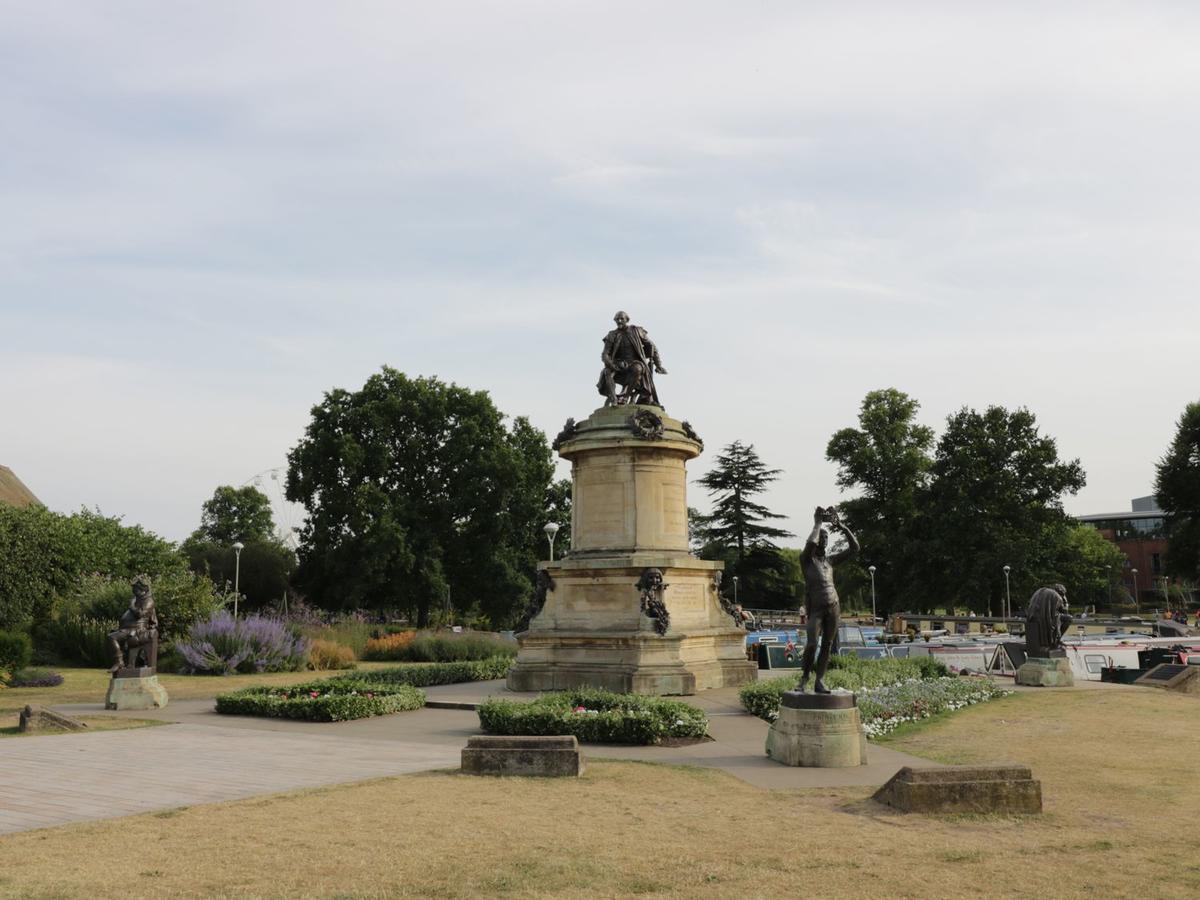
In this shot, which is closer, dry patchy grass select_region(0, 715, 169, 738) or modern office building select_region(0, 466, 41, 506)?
dry patchy grass select_region(0, 715, 169, 738)

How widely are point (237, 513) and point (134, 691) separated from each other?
7533 centimetres

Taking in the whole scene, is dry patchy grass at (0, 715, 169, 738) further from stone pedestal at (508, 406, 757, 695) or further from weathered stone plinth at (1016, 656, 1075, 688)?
weathered stone plinth at (1016, 656, 1075, 688)

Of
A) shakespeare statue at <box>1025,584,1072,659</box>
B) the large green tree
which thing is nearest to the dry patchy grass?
shakespeare statue at <box>1025,584,1072,659</box>

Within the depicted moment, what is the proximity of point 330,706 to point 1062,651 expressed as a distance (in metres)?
15.0

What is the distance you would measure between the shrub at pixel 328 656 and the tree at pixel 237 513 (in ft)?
204

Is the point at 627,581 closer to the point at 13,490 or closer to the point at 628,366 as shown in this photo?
the point at 628,366

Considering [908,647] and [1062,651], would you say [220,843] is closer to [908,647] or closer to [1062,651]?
[1062,651]

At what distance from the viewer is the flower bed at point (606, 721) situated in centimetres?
1280

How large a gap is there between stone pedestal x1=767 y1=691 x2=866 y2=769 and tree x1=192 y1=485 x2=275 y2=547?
82.4 metres

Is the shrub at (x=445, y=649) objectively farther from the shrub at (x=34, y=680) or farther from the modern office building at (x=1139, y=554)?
the modern office building at (x=1139, y=554)

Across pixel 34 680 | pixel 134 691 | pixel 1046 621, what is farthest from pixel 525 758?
pixel 34 680

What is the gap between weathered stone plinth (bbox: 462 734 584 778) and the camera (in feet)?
33.7

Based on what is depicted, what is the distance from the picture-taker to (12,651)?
22578 millimetres

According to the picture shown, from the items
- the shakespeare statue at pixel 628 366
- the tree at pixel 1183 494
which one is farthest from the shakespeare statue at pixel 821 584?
the tree at pixel 1183 494
